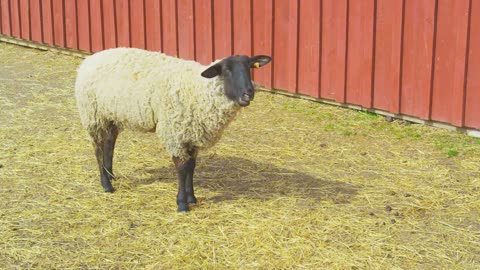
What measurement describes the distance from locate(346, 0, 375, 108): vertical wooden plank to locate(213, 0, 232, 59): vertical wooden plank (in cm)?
203

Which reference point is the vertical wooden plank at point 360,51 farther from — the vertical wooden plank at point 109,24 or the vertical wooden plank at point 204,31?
the vertical wooden plank at point 109,24

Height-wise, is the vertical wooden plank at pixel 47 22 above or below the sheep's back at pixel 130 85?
below

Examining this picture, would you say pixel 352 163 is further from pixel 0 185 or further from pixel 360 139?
pixel 0 185

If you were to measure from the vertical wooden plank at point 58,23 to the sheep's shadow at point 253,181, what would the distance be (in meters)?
6.33

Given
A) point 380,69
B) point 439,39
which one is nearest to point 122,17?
point 380,69

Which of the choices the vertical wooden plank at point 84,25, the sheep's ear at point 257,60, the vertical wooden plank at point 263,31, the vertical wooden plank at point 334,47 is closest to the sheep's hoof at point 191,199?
the sheep's ear at point 257,60

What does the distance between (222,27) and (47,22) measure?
168 inches

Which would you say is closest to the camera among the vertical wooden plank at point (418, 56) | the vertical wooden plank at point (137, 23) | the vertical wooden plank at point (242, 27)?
the vertical wooden plank at point (418, 56)

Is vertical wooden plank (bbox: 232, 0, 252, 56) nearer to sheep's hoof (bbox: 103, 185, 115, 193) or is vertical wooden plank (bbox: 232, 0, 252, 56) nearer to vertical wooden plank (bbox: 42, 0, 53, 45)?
sheep's hoof (bbox: 103, 185, 115, 193)

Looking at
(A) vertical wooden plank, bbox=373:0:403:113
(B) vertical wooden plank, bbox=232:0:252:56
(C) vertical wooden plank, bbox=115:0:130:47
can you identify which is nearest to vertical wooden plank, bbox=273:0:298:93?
(B) vertical wooden plank, bbox=232:0:252:56

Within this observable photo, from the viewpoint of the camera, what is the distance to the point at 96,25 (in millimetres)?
12797

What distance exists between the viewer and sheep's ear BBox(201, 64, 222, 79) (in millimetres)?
6246

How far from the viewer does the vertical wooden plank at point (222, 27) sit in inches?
424

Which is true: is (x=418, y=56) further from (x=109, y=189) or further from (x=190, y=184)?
(x=109, y=189)
